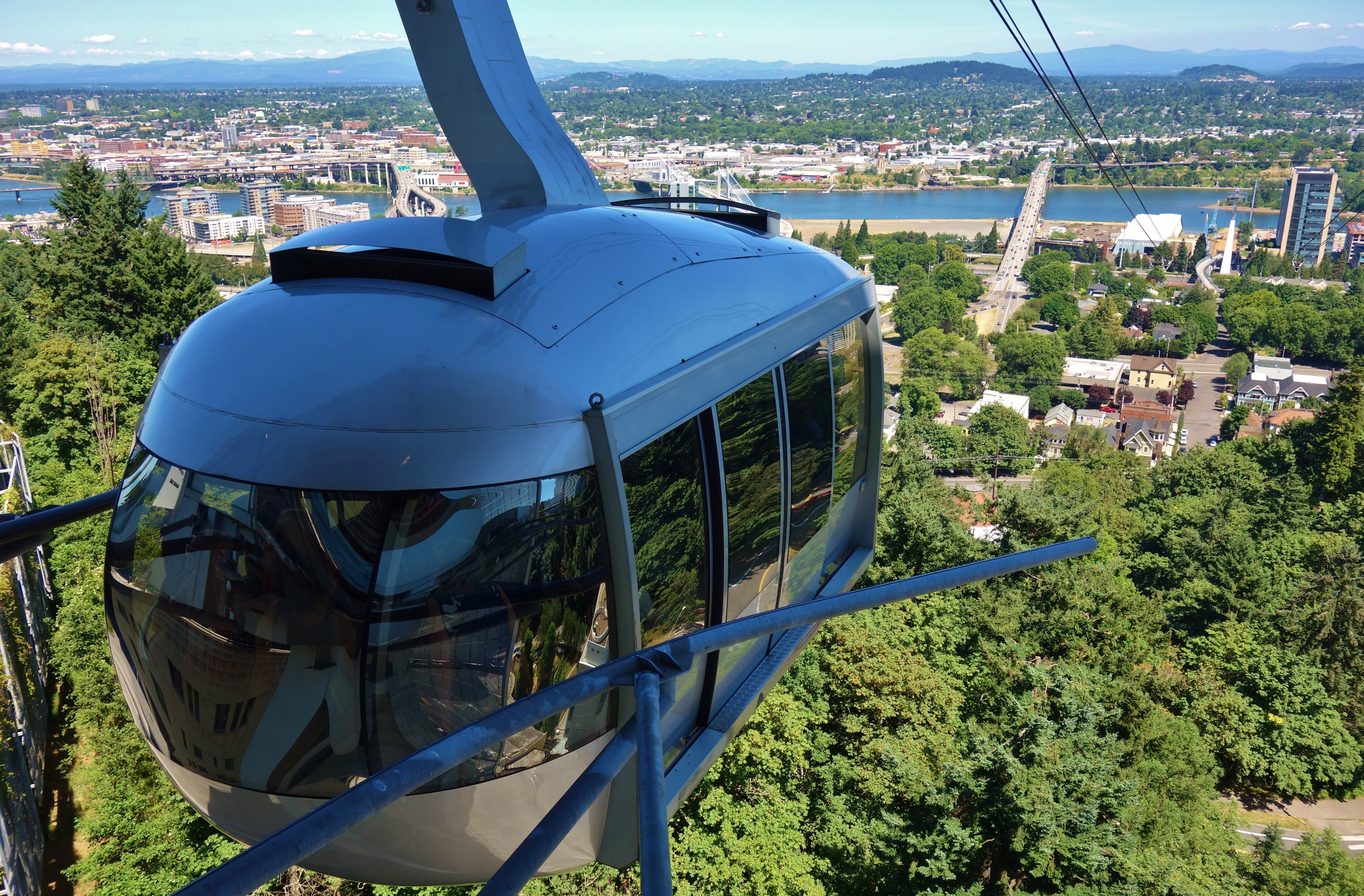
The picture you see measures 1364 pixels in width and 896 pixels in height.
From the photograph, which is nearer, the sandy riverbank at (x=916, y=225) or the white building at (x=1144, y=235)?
the sandy riverbank at (x=916, y=225)

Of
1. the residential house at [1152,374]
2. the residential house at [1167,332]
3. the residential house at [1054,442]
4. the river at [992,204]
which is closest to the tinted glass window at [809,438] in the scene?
the residential house at [1054,442]

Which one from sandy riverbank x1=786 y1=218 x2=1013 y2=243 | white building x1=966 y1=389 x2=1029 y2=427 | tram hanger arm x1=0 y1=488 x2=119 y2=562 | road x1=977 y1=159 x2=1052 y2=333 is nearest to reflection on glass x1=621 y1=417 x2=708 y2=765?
tram hanger arm x1=0 y1=488 x2=119 y2=562

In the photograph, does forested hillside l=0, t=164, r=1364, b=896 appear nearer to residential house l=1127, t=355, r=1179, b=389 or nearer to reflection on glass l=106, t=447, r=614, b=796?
reflection on glass l=106, t=447, r=614, b=796

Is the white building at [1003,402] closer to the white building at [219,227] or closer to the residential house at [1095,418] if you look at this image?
the residential house at [1095,418]

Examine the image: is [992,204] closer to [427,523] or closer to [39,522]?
[39,522]

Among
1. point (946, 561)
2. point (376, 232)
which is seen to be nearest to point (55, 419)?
point (946, 561)
